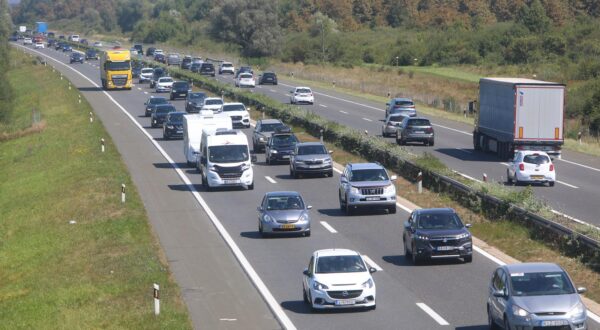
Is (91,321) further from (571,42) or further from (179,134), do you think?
(571,42)

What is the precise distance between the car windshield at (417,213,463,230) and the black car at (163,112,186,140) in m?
37.3

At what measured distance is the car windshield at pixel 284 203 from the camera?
3291 cm

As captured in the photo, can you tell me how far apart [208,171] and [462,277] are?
18924mm

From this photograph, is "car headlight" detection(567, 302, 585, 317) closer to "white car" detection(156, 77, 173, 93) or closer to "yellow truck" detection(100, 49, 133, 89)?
"yellow truck" detection(100, 49, 133, 89)

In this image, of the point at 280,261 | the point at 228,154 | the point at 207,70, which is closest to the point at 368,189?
the point at 280,261

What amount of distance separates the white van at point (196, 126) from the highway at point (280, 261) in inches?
42.2

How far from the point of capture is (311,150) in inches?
1848

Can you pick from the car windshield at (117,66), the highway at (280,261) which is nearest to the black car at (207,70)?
the car windshield at (117,66)

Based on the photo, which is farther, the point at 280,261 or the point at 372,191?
the point at 372,191

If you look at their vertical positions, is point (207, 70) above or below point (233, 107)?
above

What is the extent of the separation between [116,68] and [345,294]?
7700 centimetres

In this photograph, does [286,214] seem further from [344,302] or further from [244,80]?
[244,80]

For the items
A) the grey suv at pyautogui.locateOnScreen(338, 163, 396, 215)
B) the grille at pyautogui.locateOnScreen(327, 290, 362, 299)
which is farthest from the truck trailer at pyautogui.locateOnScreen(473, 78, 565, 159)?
the grille at pyautogui.locateOnScreen(327, 290, 362, 299)

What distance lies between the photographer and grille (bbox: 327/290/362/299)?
22562mm
